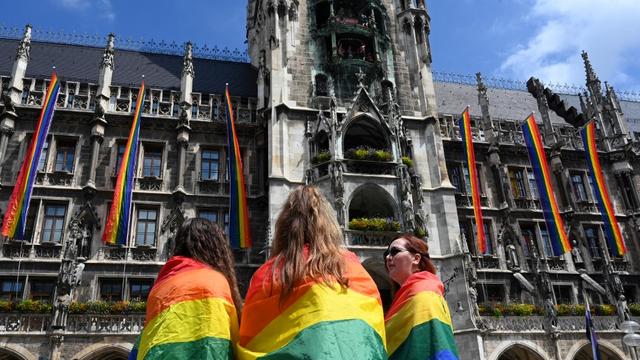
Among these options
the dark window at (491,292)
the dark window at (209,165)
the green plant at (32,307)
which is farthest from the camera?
the dark window at (491,292)

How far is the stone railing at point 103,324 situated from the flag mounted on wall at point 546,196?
64.1 ft

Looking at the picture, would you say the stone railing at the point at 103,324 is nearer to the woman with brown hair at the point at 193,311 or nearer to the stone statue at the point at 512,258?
the woman with brown hair at the point at 193,311

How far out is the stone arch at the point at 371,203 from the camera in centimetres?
2152

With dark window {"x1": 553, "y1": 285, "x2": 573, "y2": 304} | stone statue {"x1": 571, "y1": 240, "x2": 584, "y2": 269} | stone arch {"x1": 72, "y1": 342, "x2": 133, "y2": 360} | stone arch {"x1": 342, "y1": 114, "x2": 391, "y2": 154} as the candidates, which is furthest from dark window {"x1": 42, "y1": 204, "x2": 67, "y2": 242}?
stone statue {"x1": 571, "y1": 240, "x2": 584, "y2": 269}

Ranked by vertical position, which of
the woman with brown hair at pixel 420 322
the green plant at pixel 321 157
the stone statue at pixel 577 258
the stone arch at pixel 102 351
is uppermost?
the green plant at pixel 321 157

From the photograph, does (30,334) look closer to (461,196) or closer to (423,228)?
(423,228)

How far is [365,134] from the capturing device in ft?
79.5

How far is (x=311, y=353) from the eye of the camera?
2.75 m

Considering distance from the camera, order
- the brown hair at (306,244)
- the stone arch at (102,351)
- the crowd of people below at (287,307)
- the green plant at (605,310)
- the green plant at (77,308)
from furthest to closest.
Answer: the green plant at (605,310) < the green plant at (77,308) < the stone arch at (102,351) < the brown hair at (306,244) < the crowd of people below at (287,307)

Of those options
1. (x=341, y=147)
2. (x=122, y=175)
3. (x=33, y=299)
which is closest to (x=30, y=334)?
(x=33, y=299)

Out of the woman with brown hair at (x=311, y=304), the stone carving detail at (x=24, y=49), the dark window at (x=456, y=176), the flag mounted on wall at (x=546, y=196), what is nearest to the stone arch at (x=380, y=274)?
the dark window at (x=456, y=176)

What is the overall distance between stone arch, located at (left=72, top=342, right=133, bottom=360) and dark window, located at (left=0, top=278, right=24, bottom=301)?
4.04 metres

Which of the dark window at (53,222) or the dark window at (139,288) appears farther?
the dark window at (53,222)

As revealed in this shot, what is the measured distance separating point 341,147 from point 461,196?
Result: 8.46 meters
